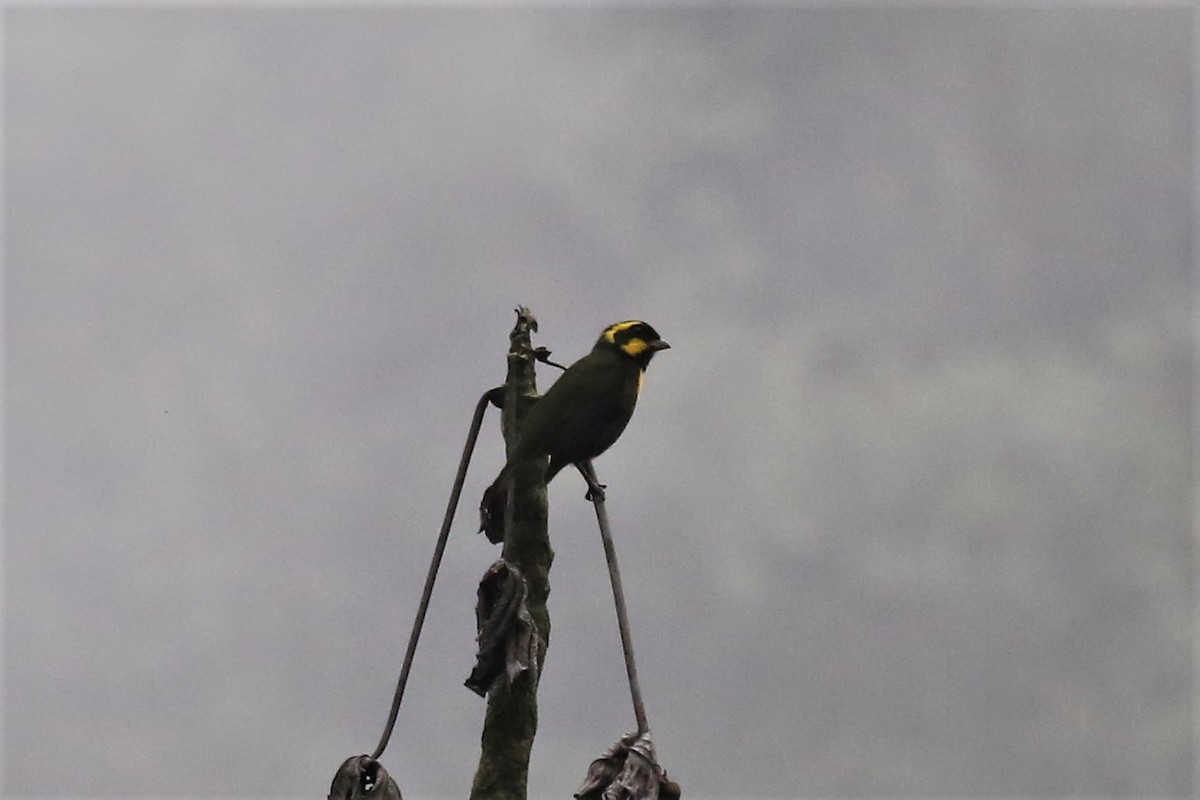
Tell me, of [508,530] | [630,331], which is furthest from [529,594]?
[630,331]

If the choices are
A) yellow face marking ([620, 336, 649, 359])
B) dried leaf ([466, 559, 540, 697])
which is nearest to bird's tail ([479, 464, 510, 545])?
dried leaf ([466, 559, 540, 697])

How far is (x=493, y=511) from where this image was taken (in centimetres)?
695

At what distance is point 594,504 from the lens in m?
6.79

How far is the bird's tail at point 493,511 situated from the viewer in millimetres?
6930

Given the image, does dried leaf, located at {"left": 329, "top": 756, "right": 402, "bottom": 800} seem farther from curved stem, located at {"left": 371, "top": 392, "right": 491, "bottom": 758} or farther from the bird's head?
the bird's head

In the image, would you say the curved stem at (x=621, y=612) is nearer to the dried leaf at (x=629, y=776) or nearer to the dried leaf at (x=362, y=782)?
the dried leaf at (x=629, y=776)

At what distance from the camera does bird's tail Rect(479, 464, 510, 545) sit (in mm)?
6930

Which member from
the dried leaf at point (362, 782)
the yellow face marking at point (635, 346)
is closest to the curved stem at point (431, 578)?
the dried leaf at point (362, 782)

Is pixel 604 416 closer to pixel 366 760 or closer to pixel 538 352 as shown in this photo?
pixel 538 352

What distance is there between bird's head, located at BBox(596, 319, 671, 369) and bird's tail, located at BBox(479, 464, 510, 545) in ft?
5.34

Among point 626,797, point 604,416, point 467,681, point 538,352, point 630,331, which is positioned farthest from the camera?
point 630,331

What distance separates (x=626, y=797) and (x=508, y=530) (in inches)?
57.5

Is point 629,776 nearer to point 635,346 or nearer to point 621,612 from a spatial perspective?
point 621,612

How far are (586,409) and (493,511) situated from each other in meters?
0.83
